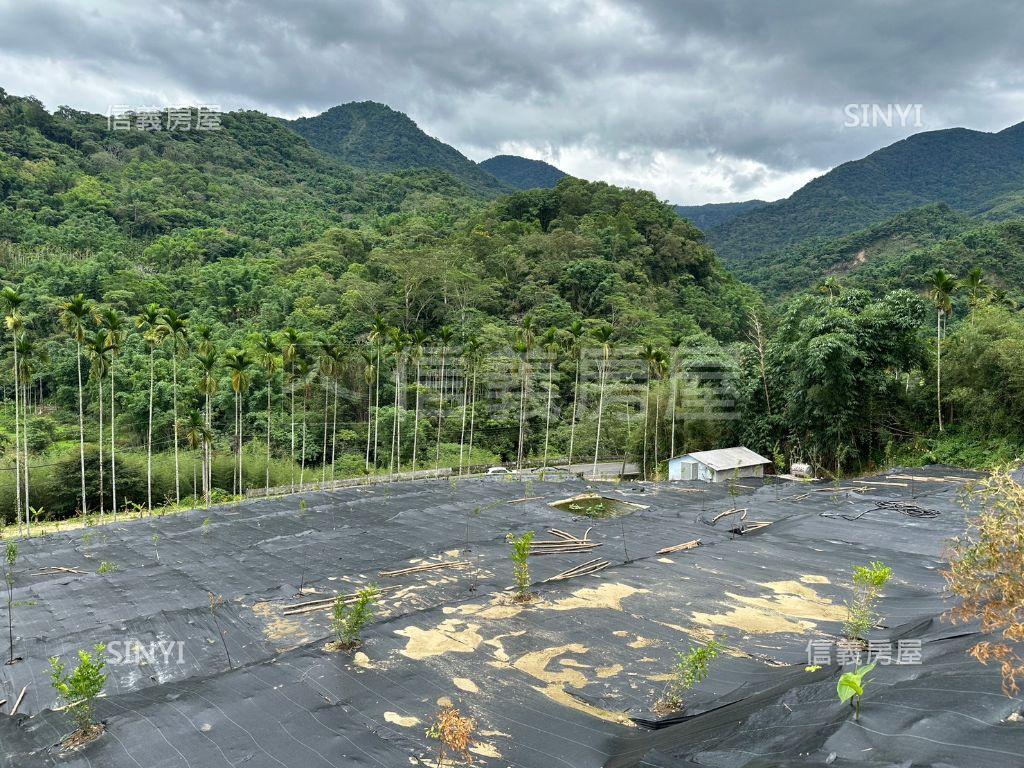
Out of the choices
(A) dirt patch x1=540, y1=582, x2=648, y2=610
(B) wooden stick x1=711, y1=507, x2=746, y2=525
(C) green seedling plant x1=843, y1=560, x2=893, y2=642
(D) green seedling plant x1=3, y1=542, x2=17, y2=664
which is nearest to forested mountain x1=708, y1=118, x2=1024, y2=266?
(B) wooden stick x1=711, y1=507, x2=746, y2=525

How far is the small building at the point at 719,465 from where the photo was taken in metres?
24.4

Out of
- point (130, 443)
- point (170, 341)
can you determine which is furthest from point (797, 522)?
point (170, 341)

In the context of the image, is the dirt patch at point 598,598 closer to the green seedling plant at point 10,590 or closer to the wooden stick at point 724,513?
the wooden stick at point 724,513

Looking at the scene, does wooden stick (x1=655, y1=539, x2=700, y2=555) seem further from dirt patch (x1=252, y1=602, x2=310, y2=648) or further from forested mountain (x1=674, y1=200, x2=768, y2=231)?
forested mountain (x1=674, y1=200, x2=768, y2=231)

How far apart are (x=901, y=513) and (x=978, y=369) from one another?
10075mm

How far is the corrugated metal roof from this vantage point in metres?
24.5

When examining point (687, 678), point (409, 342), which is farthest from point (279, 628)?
point (409, 342)

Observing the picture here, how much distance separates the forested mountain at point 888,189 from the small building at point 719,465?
73177 mm

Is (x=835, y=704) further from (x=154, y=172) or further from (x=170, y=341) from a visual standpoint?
(x=154, y=172)

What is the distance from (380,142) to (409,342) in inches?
5567

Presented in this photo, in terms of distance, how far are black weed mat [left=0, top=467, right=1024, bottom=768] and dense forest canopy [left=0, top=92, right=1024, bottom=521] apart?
1005cm

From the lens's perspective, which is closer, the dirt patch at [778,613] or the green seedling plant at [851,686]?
the green seedling plant at [851,686]

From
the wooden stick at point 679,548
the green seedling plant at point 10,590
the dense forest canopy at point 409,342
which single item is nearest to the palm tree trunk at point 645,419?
the dense forest canopy at point 409,342

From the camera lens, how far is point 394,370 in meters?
37.9
